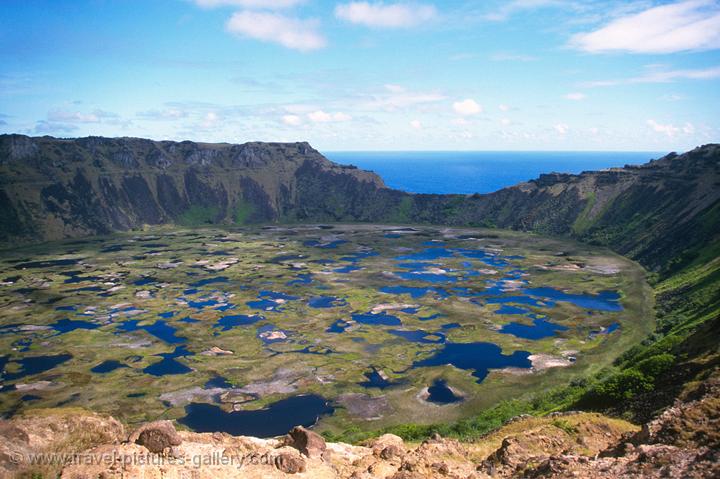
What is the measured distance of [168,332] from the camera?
10969 cm

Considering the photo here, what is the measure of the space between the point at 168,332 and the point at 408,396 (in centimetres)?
5830

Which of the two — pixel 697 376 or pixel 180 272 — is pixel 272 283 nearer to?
pixel 180 272

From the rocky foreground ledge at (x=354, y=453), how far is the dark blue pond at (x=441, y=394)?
34630mm

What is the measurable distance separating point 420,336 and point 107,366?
199ft

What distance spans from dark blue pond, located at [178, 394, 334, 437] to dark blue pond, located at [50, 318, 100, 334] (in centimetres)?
5058

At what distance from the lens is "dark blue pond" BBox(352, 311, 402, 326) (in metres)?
114

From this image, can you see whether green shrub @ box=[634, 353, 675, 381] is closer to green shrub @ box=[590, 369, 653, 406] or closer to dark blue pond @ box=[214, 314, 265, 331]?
green shrub @ box=[590, 369, 653, 406]

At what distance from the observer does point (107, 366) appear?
91.8 m

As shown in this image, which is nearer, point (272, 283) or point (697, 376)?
point (697, 376)

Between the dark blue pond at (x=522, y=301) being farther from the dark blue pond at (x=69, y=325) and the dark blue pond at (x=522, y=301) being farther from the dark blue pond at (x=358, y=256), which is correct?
the dark blue pond at (x=69, y=325)

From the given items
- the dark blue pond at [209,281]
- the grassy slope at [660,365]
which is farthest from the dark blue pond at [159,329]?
the grassy slope at [660,365]

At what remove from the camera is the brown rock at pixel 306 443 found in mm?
39219

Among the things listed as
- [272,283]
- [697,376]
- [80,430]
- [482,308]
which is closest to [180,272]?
[272,283]

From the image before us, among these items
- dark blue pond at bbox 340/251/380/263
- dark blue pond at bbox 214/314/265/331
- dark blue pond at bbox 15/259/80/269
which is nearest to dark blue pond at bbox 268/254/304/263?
dark blue pond at bbox 340/251/380/263
